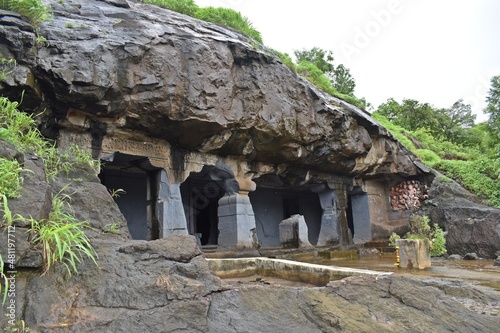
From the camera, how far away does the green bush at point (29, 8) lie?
6.64 meters

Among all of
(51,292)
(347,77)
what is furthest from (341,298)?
(347,77)

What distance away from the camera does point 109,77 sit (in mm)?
7281

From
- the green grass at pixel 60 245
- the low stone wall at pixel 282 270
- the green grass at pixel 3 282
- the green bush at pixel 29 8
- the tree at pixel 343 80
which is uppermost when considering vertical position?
the tree at pixel 343 80

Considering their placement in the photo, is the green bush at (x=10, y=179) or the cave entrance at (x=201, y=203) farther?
the cave entrance at (x=201, y=203)

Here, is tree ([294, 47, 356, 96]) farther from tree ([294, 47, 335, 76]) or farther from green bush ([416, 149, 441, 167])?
green bush ([416, 149, 441, 167])

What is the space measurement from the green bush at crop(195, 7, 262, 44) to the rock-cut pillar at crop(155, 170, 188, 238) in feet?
17.9

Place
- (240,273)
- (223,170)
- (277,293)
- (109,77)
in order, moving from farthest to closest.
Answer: (223,170) → (109,77) → (240,273) → (277,293)

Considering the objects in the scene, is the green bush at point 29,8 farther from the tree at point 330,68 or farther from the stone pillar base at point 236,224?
the tree at point 330,68

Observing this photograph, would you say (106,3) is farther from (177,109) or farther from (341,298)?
(341,298)

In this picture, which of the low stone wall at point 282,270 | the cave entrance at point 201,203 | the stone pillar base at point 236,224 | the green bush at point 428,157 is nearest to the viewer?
the low stone wall at point 282,270

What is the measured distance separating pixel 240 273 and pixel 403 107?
74.6 feet

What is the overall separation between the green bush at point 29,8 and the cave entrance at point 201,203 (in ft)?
19.1

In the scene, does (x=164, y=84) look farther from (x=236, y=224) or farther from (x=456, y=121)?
(x=456, y=121)

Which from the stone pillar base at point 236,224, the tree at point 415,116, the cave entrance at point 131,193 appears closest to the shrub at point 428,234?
the stone pillar base at point 236,224
